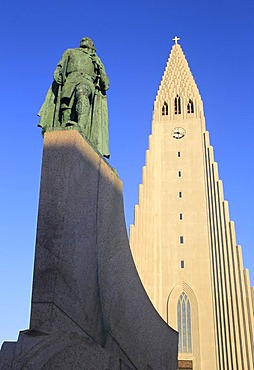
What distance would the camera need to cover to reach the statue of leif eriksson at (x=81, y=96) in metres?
7.13

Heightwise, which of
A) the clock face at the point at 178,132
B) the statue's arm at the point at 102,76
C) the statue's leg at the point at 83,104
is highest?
the clock face at the point at 178,132

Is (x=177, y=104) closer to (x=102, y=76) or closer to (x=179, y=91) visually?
(x=179, y=91)

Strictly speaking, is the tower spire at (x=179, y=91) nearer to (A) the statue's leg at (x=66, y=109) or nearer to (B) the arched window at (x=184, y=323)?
(B) the arched window at (x=184, y=323)

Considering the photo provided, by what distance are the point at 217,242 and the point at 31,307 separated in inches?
1089

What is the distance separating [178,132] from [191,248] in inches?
420

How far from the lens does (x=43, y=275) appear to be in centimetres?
531

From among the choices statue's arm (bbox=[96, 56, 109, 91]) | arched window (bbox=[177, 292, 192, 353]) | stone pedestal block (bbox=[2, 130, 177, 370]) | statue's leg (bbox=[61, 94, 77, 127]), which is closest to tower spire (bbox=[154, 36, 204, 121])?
arched window (bbox=[177, 292, 192, 353])

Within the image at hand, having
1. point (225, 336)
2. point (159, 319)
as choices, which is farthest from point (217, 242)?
point (159, 319)

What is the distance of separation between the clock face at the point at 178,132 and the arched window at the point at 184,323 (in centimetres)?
1351

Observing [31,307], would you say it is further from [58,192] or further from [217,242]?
[217,242]

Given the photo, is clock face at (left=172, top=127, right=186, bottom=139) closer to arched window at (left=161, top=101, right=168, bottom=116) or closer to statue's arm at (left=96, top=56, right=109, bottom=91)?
arched window at (left=161, top=101, right=168, bottom=116)

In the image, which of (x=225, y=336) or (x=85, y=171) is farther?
(x=225, y=336)

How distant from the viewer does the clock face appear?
1494 inches

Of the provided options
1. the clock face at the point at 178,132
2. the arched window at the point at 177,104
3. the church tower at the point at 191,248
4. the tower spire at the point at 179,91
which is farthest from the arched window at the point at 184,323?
the arched window at the point at 177,104
